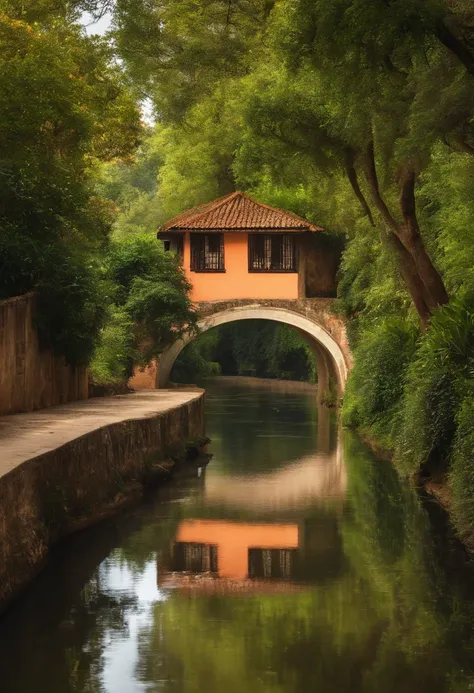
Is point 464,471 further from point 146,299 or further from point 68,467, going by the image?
point 146,299

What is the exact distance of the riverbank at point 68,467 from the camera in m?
11.6

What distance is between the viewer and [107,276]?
34125mm

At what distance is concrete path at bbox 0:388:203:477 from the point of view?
13602 millimetres

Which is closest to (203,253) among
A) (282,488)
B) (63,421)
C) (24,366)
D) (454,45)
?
(24,366)

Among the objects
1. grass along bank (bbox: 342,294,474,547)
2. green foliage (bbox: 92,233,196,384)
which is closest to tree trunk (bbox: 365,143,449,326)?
grass along bank (bbox: 342,294,474,547)

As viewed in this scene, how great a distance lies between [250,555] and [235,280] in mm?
22599

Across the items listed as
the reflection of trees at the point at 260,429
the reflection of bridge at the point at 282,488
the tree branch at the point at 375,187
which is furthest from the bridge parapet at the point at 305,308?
the tree branch at the point at 375,187

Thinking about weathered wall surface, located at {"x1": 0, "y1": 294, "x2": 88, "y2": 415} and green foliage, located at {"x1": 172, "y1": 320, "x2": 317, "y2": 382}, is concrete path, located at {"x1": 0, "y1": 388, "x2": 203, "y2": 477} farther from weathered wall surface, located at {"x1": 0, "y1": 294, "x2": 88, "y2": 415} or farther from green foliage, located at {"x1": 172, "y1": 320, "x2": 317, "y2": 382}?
green foliage, located at {"x1": 172, "y1": 320, "x2": 317, "y2": 382}

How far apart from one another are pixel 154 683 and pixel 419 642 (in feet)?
8.48

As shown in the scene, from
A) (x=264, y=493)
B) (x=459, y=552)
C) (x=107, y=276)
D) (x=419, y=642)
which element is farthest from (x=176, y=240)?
(x=419, y=642)

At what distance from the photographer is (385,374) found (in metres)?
25.3

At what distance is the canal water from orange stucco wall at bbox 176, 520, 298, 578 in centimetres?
4

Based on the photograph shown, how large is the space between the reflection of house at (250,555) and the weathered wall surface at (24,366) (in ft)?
14.9

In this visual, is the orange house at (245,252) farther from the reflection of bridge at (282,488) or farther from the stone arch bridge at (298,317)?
the reflection of bridge at (282,488)
